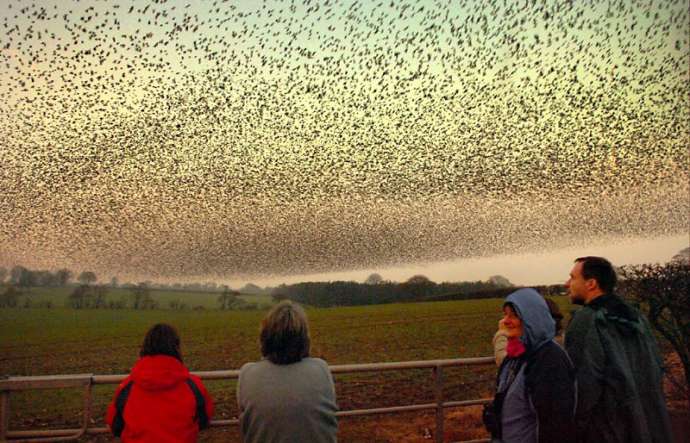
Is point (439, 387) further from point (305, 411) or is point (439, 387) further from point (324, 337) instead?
point (324, 337)

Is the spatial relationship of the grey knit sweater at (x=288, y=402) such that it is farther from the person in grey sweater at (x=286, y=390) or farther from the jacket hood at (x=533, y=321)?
the jacket hood at (x=533, y=321)

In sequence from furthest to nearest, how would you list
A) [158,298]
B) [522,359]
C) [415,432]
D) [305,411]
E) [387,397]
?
[158,298], [387,397], [415,432], [522,359], [305,411]

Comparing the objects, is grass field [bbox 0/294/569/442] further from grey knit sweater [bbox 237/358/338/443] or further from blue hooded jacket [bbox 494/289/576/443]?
grey knit sweater [bbox 237/358/338/443]

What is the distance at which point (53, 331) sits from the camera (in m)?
31.0

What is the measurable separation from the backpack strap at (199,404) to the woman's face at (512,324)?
1.58 m

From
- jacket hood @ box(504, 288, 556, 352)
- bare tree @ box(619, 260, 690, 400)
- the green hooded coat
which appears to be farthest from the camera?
bare tree @ box(619, 260, 690, 400)

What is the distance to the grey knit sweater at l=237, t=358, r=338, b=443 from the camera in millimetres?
2732

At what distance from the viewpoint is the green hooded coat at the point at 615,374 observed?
2992 millimetres

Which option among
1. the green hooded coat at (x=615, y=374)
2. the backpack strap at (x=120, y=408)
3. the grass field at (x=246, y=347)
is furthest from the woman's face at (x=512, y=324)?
the grass field at (x=246, y=347)

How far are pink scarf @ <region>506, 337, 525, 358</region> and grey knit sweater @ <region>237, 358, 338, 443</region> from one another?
883mm

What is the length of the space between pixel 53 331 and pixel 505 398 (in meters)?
32.3

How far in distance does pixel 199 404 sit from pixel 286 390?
26.1 inches

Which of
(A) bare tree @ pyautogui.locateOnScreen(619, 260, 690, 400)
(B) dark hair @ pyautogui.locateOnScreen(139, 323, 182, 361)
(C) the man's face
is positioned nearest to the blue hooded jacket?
(C) the man's face

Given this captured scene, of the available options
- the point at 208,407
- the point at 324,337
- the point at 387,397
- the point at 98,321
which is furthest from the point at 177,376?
the point at 98,321
